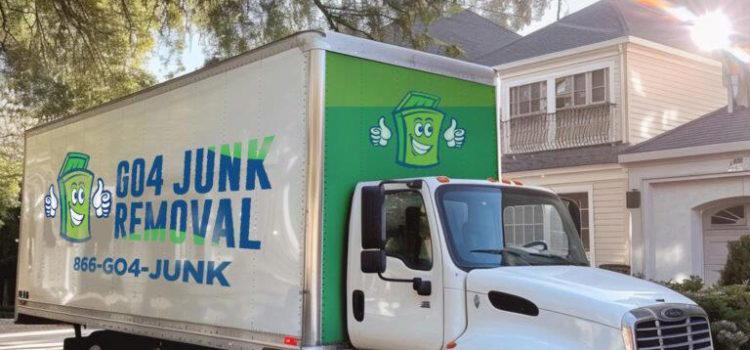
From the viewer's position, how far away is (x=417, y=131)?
723 centimetres

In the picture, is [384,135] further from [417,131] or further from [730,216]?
[730,216]

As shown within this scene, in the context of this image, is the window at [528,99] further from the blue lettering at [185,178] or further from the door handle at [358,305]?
the door handle at [358,305]

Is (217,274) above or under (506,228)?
under

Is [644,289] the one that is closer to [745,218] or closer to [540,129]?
[745,218]

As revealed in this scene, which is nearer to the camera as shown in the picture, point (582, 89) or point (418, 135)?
point (418, 135)

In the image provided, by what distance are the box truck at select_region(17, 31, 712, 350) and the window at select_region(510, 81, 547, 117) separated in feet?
47.5

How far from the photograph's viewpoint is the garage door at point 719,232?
17.3 meters

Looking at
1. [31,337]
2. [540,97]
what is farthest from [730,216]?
[31,337]

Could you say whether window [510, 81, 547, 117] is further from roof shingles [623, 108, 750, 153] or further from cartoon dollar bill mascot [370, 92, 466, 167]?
cartoon dollar bill mascot [370, 92, 466, 167]

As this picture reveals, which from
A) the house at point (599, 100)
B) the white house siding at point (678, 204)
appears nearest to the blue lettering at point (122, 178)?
the white house siding at point (678, 204)

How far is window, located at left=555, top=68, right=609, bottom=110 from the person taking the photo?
68.7 ft

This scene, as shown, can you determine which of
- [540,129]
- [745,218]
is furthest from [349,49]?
[540,129]

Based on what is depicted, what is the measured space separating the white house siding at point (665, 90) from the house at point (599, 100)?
0.03 meters

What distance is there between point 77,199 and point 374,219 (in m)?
5.21
